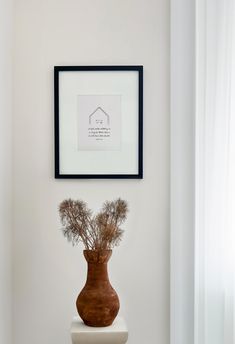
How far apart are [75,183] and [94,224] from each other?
35 centimetres

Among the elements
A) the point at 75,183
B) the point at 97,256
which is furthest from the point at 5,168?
the point at 97,256

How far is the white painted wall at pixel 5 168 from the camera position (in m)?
2.23

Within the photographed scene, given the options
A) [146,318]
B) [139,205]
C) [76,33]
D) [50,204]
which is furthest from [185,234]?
[76,33]

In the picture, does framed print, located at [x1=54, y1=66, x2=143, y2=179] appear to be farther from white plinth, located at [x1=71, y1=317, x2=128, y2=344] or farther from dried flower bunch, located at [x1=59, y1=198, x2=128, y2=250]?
white plinth, located at [x1=71, y1=317, x2=128, y2=344]

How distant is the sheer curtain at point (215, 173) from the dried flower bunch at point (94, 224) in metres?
0.31

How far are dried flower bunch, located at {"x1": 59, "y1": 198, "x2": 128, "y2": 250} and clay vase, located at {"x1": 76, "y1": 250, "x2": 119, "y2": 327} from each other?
0.04 m

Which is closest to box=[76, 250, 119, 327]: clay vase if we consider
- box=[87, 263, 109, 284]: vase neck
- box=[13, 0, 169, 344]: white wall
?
box=[87, 263, 109, 284]: vase neck

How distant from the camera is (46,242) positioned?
237cm

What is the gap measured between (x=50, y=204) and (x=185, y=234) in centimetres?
59

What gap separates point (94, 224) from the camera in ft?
6.80

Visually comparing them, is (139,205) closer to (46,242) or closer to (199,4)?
(46,242)

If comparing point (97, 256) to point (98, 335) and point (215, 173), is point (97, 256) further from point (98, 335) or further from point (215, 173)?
point (215, 173)

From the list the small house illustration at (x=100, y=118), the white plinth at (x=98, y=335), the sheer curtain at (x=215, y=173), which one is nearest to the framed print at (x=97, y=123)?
the small house illustration at (x=100, y=118)

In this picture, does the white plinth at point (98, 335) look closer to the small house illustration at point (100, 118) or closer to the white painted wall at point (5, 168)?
the white painted wall at point (5, 168)
